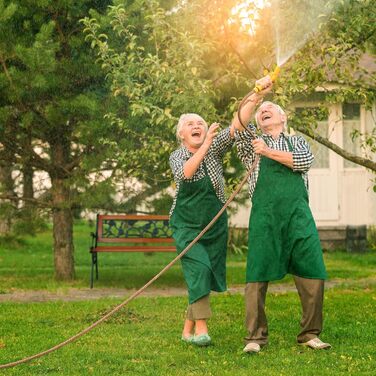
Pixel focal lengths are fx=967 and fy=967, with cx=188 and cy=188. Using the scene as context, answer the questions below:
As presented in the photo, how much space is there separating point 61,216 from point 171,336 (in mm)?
5169

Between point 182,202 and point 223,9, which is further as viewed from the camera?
point 223,9

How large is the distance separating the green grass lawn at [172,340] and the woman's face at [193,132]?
1.57 m

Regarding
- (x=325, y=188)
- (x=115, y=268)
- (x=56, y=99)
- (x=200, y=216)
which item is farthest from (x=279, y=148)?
(x=325, y=188)

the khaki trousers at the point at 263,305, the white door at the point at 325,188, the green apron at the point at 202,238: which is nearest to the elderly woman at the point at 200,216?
the green apron at the point at 202,238

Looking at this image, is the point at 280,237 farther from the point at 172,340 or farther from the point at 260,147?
the point at 172,340

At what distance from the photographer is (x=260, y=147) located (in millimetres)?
7020

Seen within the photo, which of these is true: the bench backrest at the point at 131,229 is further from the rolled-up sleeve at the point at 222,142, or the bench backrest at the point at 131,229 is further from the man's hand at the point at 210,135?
the man's hand at the point at 210,135

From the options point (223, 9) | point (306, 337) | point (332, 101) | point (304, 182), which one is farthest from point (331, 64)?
point (306, 337)

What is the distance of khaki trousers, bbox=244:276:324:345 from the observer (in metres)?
7.15

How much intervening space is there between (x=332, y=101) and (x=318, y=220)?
9.55 metres

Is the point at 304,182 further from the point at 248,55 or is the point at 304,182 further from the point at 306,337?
the point at 248,55

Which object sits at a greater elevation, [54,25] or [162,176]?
[54,25]

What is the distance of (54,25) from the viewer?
11250 millimetres

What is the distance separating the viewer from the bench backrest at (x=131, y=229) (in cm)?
1259
